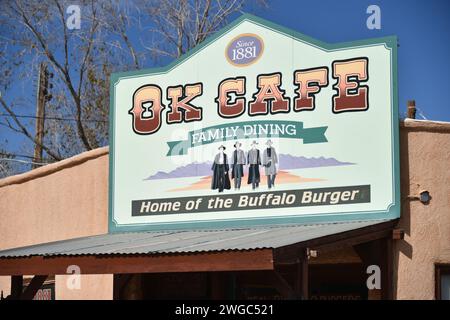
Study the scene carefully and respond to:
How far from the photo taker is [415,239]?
52.4 ft

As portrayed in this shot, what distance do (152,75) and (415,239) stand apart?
6.28 m

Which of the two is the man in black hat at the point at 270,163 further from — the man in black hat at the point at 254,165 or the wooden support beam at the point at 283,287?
the wooden support beam at the point at 283,287

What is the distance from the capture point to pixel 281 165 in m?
17.1

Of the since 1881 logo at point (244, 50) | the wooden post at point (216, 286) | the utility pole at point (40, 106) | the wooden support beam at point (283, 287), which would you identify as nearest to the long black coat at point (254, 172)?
the since 1881 logo at point (244, 50)

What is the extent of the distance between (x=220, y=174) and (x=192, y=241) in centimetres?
258

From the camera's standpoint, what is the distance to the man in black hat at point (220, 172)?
17.6 metres

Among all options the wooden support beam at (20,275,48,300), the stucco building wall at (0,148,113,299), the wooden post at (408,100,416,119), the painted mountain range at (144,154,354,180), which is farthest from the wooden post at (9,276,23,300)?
the wooden post at (408,100,416,119)

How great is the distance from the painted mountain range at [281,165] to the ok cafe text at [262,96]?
0.88m

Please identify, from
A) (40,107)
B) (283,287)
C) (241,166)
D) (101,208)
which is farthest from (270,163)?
(40,107)

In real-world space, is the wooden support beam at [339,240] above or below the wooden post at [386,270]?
above

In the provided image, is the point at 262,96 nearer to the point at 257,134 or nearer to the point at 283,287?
the point at 257,134

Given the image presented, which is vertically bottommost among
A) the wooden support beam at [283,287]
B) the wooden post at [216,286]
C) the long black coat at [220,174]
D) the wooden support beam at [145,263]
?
the wooden post at [216,286]
